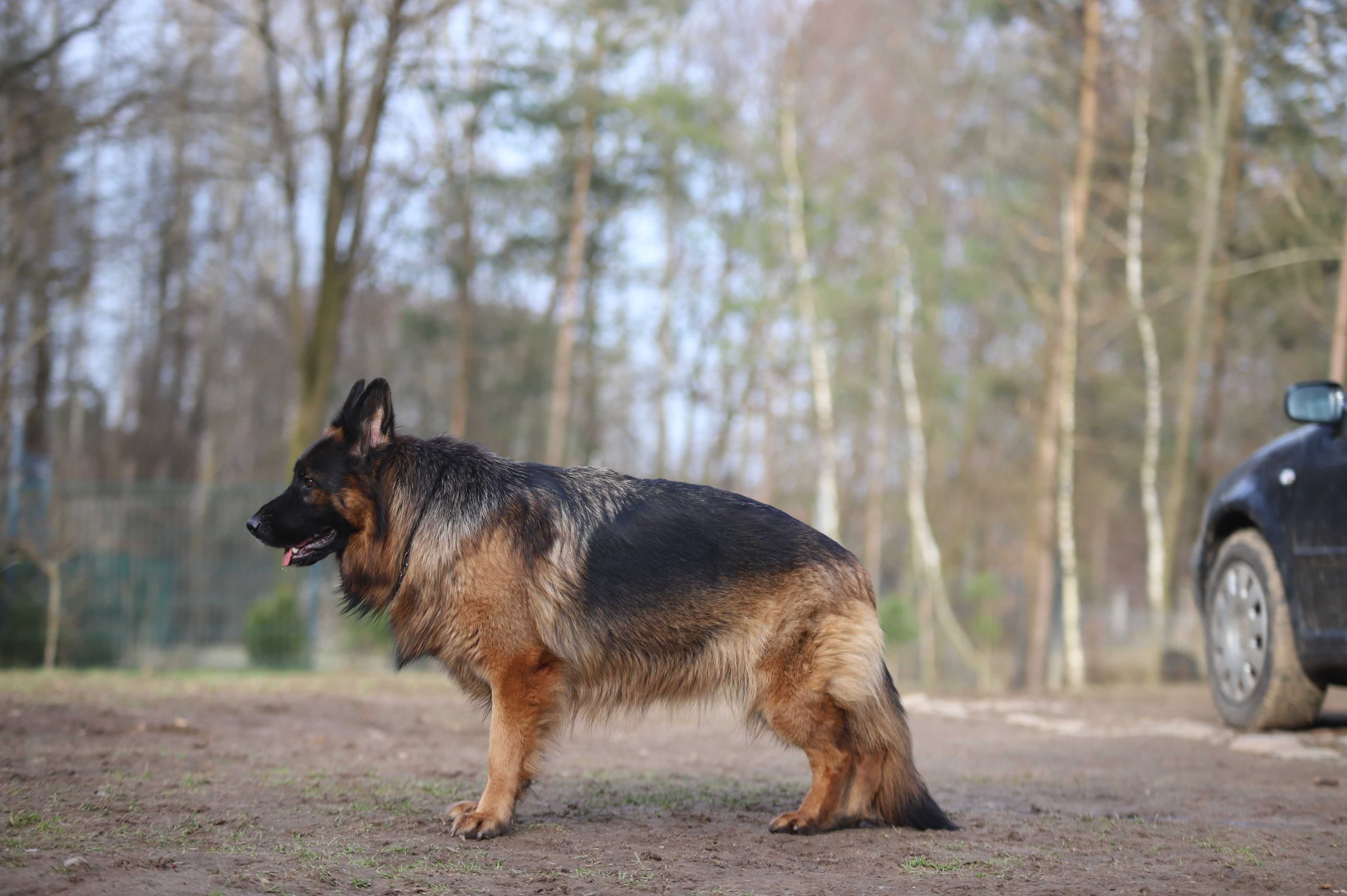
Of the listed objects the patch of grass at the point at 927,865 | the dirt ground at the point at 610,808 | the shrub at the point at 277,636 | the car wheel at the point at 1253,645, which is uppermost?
the car wheel at the point at 1253,645

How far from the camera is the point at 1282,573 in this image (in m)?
7.11

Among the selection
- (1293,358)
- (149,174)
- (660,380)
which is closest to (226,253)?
(149,174)

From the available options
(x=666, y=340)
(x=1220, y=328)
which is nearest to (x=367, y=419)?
(x=1220, y=328)

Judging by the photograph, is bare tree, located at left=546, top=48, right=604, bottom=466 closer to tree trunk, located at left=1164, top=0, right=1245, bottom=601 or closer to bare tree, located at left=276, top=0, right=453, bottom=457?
bare tree, located at left=276, top=0, right=453, bottom=457

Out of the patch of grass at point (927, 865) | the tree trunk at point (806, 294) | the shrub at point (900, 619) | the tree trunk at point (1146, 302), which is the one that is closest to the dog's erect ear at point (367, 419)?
the patch of grass at point (927, 865)

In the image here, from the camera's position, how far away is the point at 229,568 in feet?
56.3

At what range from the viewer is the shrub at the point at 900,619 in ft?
69.7

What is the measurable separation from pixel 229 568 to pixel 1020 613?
52.7ft

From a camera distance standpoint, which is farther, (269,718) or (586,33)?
(586,33)

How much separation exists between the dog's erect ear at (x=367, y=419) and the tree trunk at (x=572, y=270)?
712 inches

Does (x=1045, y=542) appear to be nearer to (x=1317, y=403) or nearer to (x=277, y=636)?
(x=1317, y=403)

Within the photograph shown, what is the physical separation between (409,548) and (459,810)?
1200mm

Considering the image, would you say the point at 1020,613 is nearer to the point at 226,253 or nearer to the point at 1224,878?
the point at 1224,878

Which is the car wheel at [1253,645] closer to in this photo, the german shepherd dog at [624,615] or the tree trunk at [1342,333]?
the german shepherd dog at [624,615]
